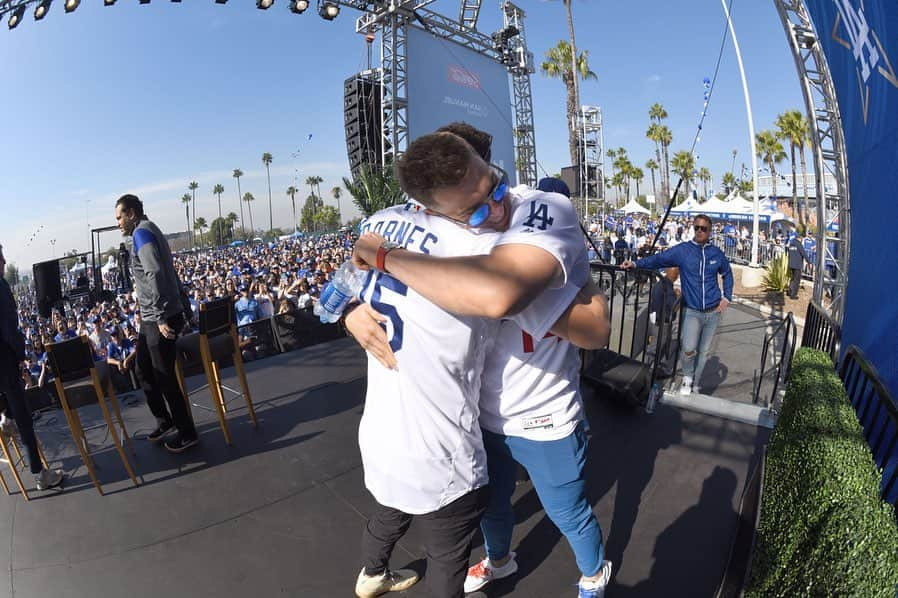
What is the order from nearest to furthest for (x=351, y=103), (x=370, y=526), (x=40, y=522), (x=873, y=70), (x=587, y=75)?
(x=370, y=526)
(x=873, y=70)
(x=40, y=522)
(x=351, y=103)
(x=587, y=75)

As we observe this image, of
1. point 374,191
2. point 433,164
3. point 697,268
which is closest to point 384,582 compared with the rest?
point 433,164

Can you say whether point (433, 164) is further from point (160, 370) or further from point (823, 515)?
point (160, 370)

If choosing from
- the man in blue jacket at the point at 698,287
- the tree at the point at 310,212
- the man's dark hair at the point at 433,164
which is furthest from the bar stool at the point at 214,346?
the tree at the point at 310,212

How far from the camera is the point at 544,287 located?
38.6 inches

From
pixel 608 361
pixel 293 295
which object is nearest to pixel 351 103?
pixel 293 295

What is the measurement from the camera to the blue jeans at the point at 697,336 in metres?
4.54

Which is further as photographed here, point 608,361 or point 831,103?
point 831,103

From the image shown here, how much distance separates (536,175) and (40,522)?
19.6 meters

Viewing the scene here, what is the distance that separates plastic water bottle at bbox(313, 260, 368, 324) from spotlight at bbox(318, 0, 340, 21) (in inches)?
497

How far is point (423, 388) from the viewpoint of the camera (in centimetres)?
121

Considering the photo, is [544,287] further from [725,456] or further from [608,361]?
[608,361]

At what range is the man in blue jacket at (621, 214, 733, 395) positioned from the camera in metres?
4.48

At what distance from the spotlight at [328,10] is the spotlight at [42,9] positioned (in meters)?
5.66

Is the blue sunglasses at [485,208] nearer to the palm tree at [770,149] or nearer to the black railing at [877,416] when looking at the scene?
the black railing at [877,416]
